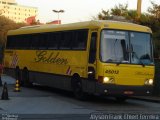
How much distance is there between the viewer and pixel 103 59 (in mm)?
18438

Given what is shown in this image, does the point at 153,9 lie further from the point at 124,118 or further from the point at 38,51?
the point at 124,118

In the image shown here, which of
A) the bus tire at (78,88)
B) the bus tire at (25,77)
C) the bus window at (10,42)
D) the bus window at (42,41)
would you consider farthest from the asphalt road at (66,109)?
the bus window at (10,42)

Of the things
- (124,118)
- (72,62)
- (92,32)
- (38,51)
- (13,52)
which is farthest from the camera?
(13,52)

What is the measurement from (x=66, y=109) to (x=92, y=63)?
2729 mm

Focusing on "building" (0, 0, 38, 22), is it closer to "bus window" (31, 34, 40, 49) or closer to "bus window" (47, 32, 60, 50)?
"bus window" (31, 34, 40, 49)

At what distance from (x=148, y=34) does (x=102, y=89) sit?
3229 mm

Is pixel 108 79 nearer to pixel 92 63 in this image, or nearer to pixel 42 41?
pixel 92 63

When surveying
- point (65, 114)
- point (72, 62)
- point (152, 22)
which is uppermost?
point (152, 22)

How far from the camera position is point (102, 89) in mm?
18172

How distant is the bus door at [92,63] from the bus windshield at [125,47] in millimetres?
468

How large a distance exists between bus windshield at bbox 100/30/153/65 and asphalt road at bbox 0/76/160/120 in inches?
71.4

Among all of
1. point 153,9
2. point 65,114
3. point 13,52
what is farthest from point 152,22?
point 65,114

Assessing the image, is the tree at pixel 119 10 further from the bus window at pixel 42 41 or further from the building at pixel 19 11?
the building at pixel 19 11

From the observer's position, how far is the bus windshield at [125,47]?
18562 mm
